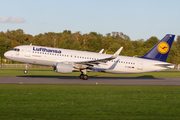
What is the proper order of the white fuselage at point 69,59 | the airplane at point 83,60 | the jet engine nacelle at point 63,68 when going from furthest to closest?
1. the white fuselage at point 69,59
2. the airplane at point 83,60
3. the jet engine nacelle at point 63,68

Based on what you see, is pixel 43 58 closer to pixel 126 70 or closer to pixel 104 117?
pixel 126 70

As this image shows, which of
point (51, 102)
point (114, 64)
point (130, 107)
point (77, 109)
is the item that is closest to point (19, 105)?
point (51, 102)

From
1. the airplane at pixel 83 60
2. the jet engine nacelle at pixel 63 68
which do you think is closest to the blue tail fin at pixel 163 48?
the airplane at pixel 83 60

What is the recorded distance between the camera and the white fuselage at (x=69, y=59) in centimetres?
2811

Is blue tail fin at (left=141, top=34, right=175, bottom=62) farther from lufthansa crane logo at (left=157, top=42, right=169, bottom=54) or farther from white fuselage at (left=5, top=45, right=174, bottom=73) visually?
white fuselage at (left=5, top=45, right=174, bottom=73)

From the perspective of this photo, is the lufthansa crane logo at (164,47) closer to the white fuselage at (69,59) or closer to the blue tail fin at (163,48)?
the blue tail fin at (163,48)

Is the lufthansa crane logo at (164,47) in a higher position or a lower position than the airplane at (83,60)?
higher

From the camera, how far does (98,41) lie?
13425cm

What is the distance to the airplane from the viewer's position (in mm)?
27931

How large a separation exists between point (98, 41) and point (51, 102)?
123373 millimetres

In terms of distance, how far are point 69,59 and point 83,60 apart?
1.98m

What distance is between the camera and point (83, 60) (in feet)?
96.3

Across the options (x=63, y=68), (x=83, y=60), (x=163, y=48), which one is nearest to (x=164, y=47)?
(x=163, y=48)

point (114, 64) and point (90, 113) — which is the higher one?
point (114, 64)
